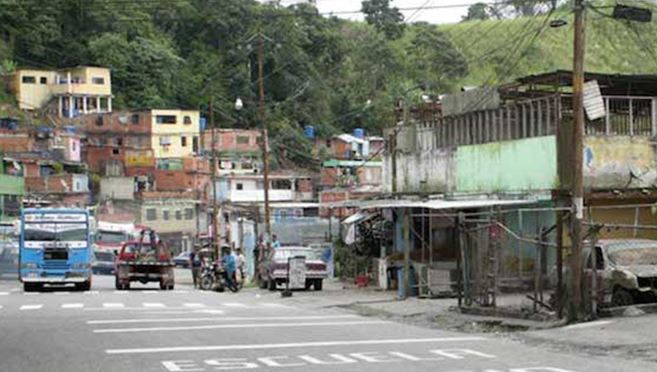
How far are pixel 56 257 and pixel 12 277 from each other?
20.7 m

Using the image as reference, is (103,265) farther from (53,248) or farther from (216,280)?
(53,248)

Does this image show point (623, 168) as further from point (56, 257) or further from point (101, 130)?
point (101, 130)

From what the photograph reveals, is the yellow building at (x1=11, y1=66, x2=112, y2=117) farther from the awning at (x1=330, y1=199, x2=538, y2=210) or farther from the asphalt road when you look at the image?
the asphalt road

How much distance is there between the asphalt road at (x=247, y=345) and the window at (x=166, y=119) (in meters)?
76.5

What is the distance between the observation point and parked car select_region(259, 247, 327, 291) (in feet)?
119

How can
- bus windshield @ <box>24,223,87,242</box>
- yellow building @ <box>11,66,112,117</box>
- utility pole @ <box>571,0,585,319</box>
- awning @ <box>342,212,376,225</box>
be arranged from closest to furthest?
utility pole @ <box>571,0,585,319</box>, bus windshield @ <box>24,223,87,242</box>, awning @ <box>342,212,376,225</box>, yellow building @ <box>11,66,112,117</box>

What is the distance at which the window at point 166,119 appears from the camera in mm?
100750

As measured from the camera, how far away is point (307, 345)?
16547 millimetres

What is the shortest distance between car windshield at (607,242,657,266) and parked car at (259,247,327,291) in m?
16.3

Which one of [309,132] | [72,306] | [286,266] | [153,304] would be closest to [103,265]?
[309,132]

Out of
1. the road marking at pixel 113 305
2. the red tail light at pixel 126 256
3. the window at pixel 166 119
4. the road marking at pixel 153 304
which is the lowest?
the road marking at pixel 153 304

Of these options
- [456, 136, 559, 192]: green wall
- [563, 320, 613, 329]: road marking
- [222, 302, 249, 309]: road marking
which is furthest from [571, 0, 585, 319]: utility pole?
[222, 302, 249, 309]: road marking

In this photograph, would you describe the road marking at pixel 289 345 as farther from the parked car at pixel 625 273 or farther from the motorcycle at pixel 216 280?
the motorcycle at pixel 216 280

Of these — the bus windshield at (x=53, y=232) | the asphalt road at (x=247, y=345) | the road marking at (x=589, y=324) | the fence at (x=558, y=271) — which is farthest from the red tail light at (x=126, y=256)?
the road marking at (x=589, y=324)
